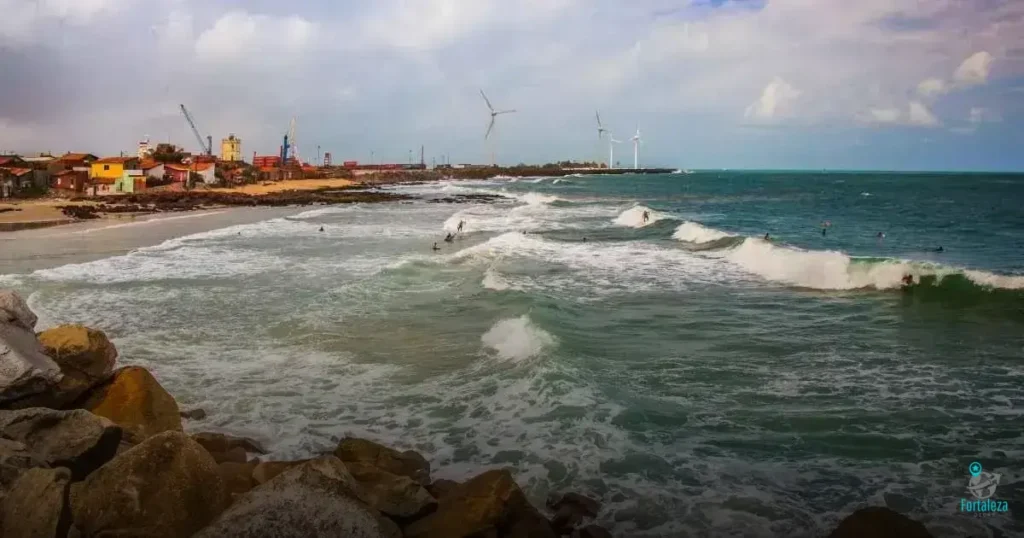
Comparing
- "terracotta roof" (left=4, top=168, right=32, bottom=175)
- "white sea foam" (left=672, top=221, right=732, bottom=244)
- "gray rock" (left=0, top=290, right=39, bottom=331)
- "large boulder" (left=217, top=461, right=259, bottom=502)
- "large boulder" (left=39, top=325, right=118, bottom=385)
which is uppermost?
"terracotta roof" (left=4, top=168, right=32, bottom=175)

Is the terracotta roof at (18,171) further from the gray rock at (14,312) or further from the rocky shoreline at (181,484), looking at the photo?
the rocky shoreline at (181,484)

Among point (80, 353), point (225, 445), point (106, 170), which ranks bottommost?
point (225, 445)

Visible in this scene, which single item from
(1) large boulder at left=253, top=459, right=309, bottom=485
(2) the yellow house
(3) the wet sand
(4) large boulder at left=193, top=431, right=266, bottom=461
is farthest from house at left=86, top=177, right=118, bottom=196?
(1) large boulder at left=253, top=459, right=309, bottom=485

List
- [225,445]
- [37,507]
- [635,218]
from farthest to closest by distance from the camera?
1. [635,218]
2. [225,445]
3. [37,507]

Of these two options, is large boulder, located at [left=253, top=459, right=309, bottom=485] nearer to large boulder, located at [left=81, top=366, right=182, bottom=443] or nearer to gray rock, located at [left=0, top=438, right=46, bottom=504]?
gray rock, located at [left=0, top=438, right=46, bottom=504]

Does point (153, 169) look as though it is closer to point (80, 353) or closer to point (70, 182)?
point (70, 182)

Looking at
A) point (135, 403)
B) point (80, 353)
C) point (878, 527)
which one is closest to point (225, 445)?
point (135, 403)

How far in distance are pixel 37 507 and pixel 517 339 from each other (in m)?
8.09

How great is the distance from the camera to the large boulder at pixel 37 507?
4.37m

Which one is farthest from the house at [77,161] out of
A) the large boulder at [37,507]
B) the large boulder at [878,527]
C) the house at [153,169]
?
the large boulder at [878,527]

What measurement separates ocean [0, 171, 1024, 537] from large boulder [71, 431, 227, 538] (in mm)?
2769

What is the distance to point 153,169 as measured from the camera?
7269 cm

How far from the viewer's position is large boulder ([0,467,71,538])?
4.37 m

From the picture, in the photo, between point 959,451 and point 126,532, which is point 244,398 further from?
point 959,451
